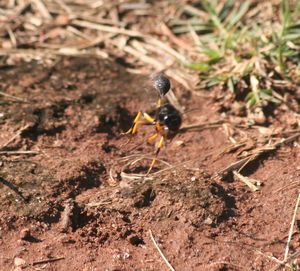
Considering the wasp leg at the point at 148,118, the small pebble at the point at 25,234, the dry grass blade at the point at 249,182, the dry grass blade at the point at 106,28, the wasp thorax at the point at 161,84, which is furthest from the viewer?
the dry grass blade at the point at 106,28

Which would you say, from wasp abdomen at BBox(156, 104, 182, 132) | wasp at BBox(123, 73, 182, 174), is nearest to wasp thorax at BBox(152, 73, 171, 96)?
wasp at BBox(123, 73, 182, 174)

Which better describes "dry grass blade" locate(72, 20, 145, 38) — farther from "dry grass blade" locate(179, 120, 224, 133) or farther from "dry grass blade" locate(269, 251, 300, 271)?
"dry grass blade" locate(269, 251, 300, 271)

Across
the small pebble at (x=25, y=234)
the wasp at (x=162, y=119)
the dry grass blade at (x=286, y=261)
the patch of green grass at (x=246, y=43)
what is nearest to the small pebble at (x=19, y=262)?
the small pebble at (x=25, y=234)

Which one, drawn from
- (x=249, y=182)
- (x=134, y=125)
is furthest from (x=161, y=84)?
(x=249, y=182)

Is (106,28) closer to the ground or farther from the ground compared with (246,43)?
closer to the ground

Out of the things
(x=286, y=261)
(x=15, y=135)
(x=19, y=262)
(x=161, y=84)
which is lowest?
(x=19, y=262)

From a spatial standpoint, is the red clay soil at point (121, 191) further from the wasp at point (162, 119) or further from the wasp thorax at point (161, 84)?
the wasp thorax at point (161, 84)

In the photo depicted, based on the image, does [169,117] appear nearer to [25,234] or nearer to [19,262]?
[25,234]
